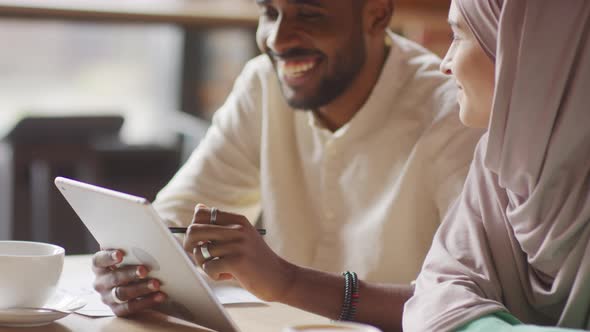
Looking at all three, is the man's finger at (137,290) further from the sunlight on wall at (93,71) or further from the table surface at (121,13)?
the sunlight on wall at (93,71)

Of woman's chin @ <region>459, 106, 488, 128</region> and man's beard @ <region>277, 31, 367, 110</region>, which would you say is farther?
man's beard @ <region>277, 31, 367, 110</region>

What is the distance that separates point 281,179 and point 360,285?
562mm

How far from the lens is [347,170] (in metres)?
2.02

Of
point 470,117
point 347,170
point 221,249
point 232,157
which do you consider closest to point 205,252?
point 221,249

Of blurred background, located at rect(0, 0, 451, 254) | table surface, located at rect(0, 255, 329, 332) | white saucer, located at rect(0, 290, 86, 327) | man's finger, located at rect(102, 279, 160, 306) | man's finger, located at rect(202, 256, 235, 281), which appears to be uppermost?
man's finger, located at rect(202, 256, 235, 281)

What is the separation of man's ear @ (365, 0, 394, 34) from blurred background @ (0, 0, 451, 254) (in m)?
1.31


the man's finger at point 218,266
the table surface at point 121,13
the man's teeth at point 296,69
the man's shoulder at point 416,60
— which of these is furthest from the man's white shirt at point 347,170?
the table surface at point 121,13

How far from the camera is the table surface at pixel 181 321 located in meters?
1.38

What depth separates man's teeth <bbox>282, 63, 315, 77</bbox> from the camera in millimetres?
1991

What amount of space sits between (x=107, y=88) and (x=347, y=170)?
2.82 meters

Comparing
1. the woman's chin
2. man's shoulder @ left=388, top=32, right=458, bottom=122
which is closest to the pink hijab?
the woman's chin

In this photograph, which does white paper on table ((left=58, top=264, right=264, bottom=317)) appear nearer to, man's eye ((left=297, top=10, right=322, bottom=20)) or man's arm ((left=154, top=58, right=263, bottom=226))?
man's arm ((left=154, top=58, right=263, bottom=226))

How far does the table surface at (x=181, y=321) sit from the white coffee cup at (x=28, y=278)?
0.13 ft

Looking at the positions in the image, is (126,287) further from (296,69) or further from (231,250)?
(296,69)
